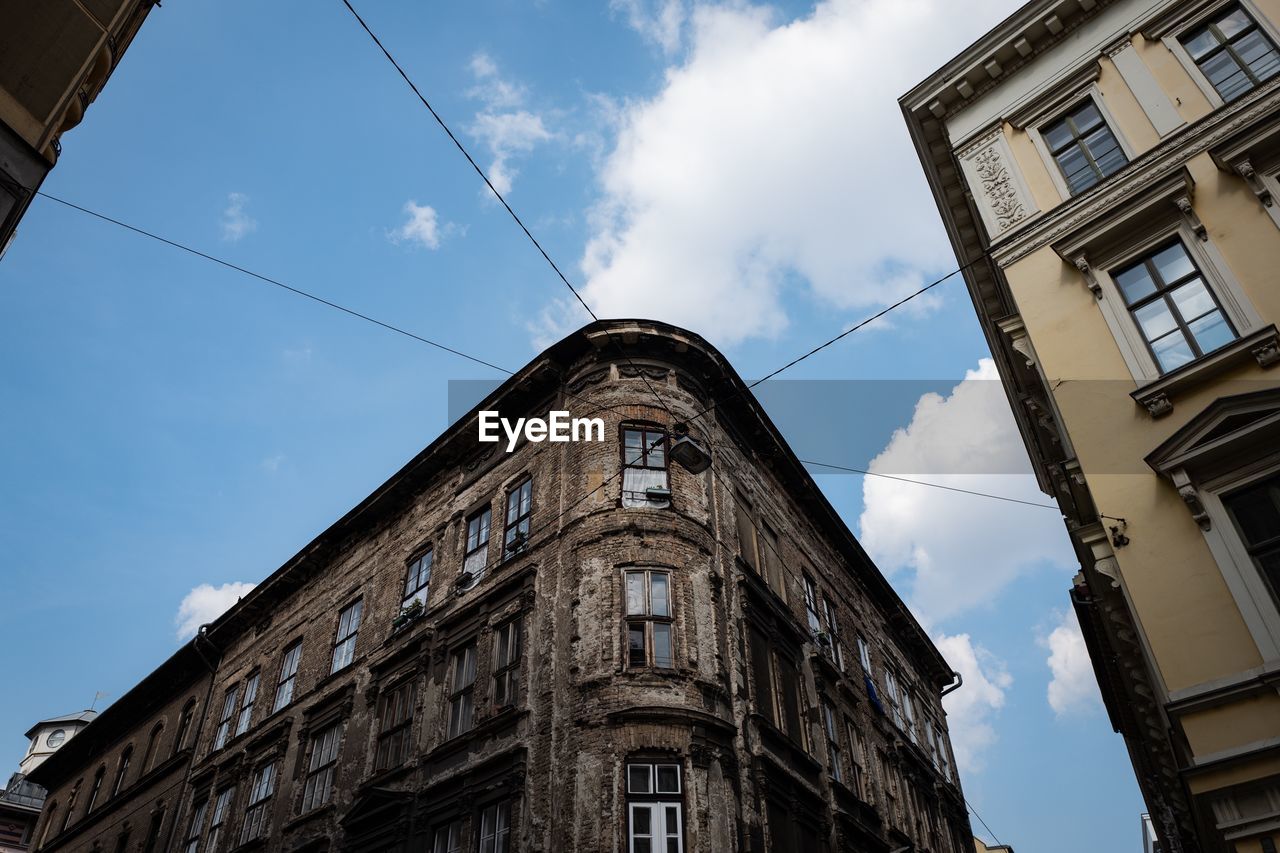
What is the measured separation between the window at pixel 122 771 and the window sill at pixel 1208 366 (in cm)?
3025

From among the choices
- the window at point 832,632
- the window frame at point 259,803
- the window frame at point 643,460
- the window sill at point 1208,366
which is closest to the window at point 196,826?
the window frame at point 259,803

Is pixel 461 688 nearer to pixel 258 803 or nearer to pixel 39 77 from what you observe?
pixel 258 803

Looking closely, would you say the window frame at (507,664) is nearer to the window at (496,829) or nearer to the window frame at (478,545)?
the window at (496,829)

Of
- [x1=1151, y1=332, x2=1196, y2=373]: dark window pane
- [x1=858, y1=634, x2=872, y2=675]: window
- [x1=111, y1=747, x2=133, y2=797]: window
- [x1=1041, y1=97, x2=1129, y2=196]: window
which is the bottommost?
[x1=1151, y1=332, x2=1196, y2=373]: dark window pane

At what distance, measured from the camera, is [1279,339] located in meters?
9.12

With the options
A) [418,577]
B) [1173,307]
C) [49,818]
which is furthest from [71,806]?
[1173,307]

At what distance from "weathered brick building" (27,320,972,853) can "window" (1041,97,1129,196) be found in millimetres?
7580

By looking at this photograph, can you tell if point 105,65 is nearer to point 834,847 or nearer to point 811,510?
point 834,847

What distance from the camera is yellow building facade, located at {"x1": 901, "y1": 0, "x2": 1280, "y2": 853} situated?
8422 mm

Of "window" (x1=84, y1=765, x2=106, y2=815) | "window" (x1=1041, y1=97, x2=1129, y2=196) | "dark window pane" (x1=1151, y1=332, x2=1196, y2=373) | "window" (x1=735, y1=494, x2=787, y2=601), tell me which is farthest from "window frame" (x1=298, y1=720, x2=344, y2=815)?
"window" (x1=1041, y1=97, x2=1129, y2=196)

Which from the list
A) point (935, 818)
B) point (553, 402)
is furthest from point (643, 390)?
point (935, 818)

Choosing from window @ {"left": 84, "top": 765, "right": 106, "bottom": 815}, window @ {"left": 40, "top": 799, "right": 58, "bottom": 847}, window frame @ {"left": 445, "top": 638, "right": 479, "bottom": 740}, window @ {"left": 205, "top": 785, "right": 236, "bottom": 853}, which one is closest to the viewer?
window frame @ {"left": 445, "top": 638, "right": 479, "bottom": 740}

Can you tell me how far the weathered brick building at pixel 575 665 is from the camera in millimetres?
13398

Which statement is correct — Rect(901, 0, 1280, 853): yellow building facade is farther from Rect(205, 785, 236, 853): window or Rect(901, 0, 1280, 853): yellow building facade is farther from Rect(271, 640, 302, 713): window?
Rect(205, 785, 236, 853): window
